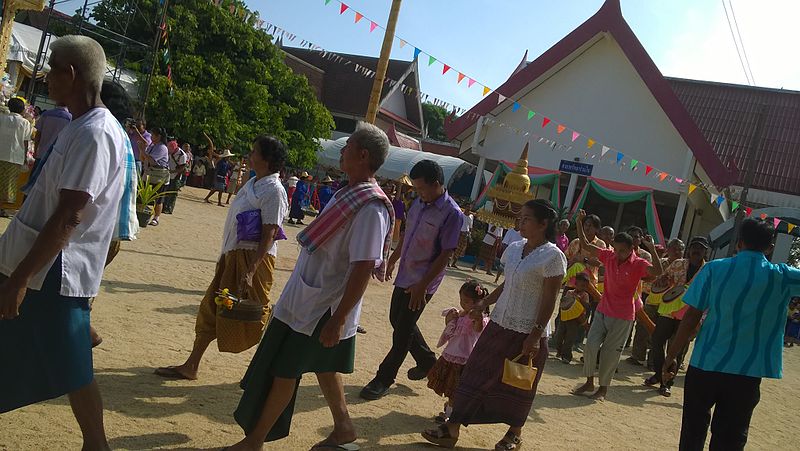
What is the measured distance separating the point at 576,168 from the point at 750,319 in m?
17.7

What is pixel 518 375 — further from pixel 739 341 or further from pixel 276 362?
pixel 276 362

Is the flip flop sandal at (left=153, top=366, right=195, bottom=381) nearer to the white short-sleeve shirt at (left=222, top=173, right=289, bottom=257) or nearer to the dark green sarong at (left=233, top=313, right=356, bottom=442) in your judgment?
the white short-sleeve shirt at (left=222, top=173, right=289, bottom=257)

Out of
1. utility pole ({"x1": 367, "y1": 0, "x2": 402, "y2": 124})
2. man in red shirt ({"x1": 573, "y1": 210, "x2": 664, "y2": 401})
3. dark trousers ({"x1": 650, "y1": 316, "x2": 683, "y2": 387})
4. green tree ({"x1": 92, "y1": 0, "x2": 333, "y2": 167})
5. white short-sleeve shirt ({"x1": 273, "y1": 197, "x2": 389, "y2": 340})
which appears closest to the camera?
white short-sleeve shirt ({"x1": 273, "y1": 197, "x2": 389, "y2": 340})

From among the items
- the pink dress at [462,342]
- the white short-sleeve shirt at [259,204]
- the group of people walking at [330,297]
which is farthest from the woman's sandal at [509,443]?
the white short-sleeve shirt at [259,204]

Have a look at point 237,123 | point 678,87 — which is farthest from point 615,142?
point 237,123

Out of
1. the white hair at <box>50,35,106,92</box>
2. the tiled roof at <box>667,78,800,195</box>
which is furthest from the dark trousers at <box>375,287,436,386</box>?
the tiled roof at <box>667,78,800,195</box>

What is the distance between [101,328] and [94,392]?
2700 mm

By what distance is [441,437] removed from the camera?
4676mm

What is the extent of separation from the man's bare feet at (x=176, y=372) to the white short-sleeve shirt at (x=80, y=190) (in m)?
1.95

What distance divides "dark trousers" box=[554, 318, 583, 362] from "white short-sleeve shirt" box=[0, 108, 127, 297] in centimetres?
664

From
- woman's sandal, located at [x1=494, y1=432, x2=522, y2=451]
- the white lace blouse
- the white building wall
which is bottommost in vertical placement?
woman's sandal, located at [x1=494, y1=432, x2=522, y2=451]

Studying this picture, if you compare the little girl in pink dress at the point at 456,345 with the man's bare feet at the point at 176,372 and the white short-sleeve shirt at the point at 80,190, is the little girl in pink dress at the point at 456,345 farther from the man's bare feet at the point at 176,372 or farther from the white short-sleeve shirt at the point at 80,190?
the white short-sleeve shirt at the point at 80,190

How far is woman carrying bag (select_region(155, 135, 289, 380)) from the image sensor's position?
4.74 metres

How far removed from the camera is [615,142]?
21594mm
